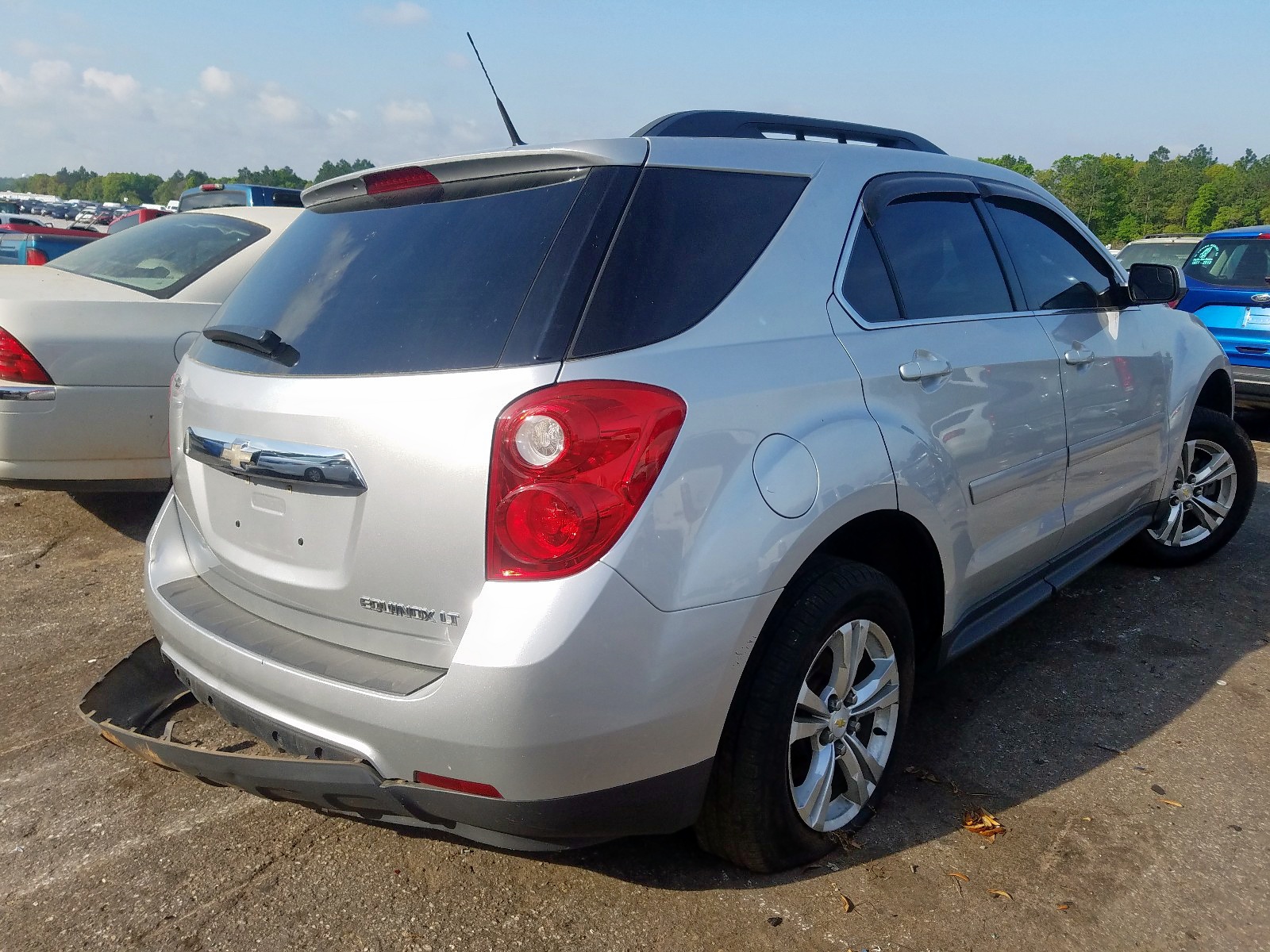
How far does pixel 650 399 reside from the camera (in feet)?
6.52

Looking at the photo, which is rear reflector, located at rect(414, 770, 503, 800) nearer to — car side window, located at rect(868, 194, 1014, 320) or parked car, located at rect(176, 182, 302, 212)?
car side window, located at rect(868, 194, 1014, 320)

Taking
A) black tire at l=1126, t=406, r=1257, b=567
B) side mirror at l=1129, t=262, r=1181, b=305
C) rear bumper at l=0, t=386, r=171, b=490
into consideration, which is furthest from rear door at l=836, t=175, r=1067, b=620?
rear bumper at l=0, t=386, r=171, b=490

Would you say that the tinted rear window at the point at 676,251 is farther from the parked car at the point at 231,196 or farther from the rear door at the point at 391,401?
the parked car at the point at 231,196

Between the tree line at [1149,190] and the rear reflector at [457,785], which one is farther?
the tree line at [1149,190]

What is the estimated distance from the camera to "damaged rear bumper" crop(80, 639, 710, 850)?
199cm

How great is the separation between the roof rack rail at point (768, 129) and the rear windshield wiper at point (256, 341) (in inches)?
40.9

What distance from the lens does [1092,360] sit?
11.5 ft

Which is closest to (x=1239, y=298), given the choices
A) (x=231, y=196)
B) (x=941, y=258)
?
(x=941, y=258)

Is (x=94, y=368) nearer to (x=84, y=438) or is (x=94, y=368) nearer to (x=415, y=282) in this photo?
(x=84, y=438)

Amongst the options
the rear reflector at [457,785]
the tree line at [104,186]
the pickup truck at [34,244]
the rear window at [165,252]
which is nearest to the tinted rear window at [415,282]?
the rear reflector at [457,785]

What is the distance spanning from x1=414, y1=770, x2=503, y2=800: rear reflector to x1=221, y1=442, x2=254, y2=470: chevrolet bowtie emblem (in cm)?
81

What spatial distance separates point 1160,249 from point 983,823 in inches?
435

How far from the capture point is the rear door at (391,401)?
6.42ft

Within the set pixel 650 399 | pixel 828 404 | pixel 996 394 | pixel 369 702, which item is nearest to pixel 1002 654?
pixel 996 394
